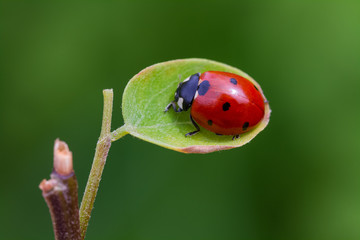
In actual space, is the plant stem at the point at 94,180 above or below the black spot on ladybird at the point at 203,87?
below

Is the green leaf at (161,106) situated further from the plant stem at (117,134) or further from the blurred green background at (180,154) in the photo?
the blurred green background at (180,154)

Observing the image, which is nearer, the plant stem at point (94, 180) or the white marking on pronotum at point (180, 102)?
the plant stem at point (94, 180)

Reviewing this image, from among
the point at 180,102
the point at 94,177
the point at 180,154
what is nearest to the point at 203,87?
the point at 180,102

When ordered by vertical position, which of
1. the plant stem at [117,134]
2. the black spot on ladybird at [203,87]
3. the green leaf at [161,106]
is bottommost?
the plant stem at [117,134]

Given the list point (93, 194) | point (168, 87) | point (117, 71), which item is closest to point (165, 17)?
point (117, 71)

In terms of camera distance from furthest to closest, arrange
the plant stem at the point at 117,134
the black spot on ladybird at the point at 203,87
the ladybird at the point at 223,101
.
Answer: the black spot on ladybird at the point at 203,87 < the ladybird at the point at 223,101 < the plant stem at the point at 117,134

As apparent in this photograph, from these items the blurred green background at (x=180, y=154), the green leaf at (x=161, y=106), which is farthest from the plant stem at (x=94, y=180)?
the blurred green background at (x=180, y=154)

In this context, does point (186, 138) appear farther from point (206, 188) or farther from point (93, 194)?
point (206, 188)

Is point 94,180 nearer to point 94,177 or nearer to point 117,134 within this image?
point 94,177
